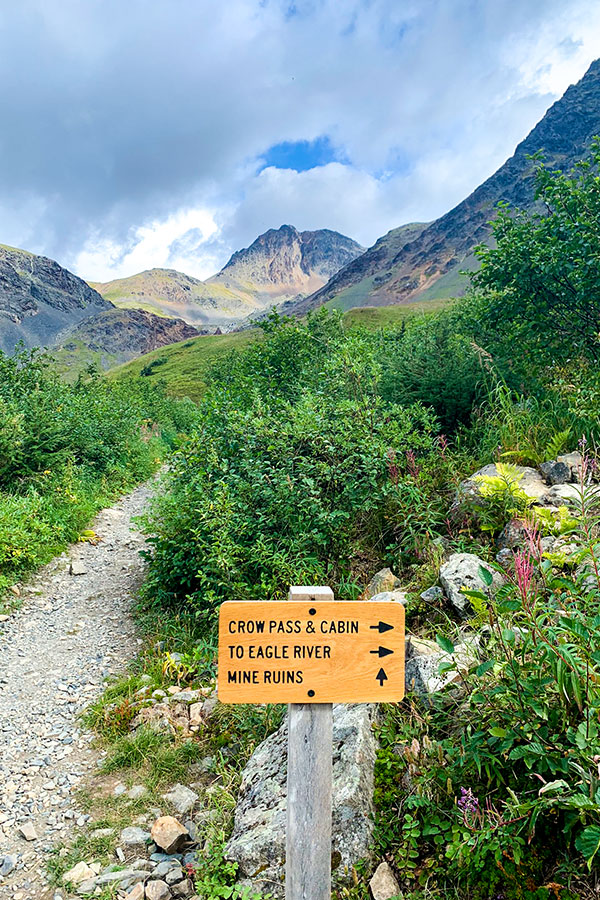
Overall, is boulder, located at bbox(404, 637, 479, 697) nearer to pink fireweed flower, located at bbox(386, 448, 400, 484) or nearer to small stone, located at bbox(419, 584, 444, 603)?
small stone, located at bbox(419, 584, 444, 603)

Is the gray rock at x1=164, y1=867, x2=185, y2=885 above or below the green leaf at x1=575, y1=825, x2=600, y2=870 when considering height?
below

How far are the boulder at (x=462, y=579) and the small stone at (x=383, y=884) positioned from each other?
1.75 metres

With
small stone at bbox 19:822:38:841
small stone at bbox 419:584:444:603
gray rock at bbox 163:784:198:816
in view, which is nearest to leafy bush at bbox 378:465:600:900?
small stone at bbox 419:584:444:603

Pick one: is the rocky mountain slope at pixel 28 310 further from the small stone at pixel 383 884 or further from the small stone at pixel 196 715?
the small stone at pixel 383 884

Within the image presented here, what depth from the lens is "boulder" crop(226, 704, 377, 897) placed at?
9.10 ft

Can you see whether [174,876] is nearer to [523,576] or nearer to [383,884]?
[383,884]

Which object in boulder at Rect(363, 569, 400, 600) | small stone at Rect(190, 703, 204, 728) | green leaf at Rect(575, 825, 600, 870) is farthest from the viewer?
boulder at Rect(363, 569, 400, 600)

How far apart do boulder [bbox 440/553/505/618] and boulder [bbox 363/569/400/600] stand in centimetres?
63

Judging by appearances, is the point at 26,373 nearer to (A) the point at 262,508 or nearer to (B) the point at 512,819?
(A) the point at 262,508

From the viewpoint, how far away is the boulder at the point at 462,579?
3.95 metres

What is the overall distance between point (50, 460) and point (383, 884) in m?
11.0

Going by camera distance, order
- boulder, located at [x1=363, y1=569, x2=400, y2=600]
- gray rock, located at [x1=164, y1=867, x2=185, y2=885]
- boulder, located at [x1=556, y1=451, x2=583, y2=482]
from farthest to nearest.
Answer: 1. boulder, located at [x1=556, y1=451, x2=583, y2=482]
2. boulder, located at [x1=363, y1=569, x2=400, y2=600]
3. gray rock, located at [x1=164, y1=867, x2=185, y2=885]

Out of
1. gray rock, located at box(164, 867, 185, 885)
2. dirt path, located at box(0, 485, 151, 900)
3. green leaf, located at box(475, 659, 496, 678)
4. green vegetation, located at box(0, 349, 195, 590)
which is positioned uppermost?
green vegetation, located at box(0, 349, 195, 590)

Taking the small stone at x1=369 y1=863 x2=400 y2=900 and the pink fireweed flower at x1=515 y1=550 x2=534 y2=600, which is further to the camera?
the small stone at x1=369 y1=863 x2=400 y2=900
